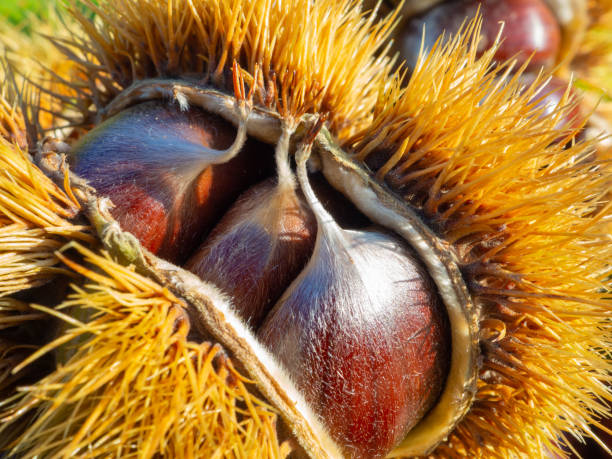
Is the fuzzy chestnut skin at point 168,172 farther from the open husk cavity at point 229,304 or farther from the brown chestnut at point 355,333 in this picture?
the brown chestnut at point 355,333

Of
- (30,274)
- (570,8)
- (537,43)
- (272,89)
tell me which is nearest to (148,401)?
(30,274)

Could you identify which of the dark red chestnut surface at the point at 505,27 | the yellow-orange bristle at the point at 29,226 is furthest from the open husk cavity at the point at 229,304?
the dark red chestnut surface at the point at 505,27

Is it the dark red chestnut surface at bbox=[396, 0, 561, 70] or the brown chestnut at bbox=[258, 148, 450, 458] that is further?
the dark red chestnut surface at bbox=[396, 0, 561, 70]

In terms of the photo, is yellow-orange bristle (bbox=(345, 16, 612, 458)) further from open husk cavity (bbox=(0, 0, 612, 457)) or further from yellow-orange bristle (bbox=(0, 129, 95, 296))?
yellow-orange bristle (bbox=(0, 129, 95, 296))

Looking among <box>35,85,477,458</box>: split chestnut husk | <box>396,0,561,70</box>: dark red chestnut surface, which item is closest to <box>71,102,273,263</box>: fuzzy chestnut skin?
<box>35,85,477,458</box>: split chestnut husk

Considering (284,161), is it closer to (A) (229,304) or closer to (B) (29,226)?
(A) (229,304)

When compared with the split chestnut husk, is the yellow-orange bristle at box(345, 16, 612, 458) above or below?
above

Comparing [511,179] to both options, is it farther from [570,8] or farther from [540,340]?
[570,8]

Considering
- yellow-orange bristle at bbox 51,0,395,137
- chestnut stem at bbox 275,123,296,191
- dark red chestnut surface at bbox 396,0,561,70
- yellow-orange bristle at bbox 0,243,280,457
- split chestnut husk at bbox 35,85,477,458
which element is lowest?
yellow-orange bristle at bbox 0,243,280,457

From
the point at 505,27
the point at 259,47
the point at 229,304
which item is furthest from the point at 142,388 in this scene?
the point at 505,27
